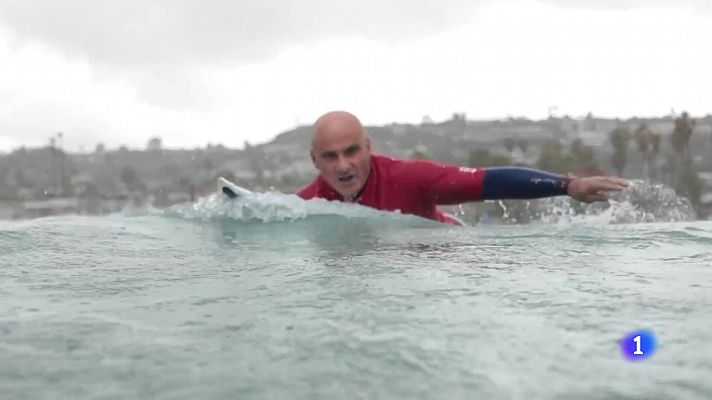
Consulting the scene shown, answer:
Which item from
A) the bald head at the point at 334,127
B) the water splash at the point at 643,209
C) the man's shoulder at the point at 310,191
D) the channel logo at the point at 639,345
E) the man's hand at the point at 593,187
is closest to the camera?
the channel logo at the point at 639,345

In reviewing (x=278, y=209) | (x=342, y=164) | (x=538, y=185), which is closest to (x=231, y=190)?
(x=278, y=209)

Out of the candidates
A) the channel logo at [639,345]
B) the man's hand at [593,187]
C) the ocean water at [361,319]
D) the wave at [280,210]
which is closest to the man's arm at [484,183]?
the man's hand at [593,187]

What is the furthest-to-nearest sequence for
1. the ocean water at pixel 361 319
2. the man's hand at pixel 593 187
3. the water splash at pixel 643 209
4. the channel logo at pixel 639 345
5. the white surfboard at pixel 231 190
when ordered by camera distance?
1. the water splash at pixel 643 209
2. the white surfboard at pixel 231 190
3. the man's hand at pixel 593 187
4. the channel logo at pixel 639 345
5. the ocean water at pixel 361 319

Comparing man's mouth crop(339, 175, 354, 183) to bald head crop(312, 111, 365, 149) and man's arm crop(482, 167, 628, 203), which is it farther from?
man's arm crop(482, 167, 628, 203)

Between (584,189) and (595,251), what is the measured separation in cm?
167

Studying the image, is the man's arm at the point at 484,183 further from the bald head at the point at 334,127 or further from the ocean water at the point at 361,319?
the ocean water at the point at 361,319

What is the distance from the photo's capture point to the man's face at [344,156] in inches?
251

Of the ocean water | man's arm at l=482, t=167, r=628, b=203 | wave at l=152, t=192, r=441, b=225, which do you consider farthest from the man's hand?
wave at l=152, t=192, r=441, b=225

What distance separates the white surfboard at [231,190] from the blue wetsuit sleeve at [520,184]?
6.65 feet

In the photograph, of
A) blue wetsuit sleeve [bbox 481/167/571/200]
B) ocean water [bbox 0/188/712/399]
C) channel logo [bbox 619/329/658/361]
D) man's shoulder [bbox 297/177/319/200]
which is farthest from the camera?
man's shoulder [bbox 297/177/319/200]

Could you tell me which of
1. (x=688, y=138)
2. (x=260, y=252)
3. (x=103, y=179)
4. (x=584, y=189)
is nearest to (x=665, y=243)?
(x=584, y=189)

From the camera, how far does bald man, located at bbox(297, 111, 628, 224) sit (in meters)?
6.39

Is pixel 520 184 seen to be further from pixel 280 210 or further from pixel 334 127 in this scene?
pixel 280 210

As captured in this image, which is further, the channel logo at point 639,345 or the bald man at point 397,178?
the bald man at point 397,178
